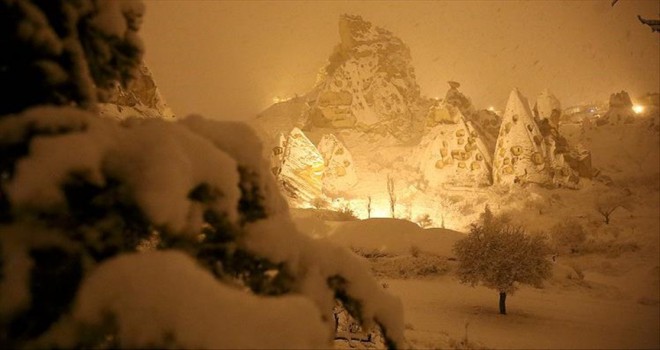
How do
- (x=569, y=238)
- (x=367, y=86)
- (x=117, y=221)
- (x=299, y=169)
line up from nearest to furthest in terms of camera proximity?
(x=117, y=221), (x=569, y=238), (x=299, y=169), (x=367, y=86)

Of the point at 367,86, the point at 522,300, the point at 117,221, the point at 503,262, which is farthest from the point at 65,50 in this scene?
the point at 367,86

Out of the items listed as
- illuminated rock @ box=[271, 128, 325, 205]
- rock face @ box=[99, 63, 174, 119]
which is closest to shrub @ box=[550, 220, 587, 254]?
illuminated rock @ box=[271, 128, 325, 205]

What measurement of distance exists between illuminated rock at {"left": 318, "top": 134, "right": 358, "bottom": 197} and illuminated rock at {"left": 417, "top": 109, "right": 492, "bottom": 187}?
22.6 ft

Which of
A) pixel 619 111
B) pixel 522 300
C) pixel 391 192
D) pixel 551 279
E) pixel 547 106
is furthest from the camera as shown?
pixel 619 111

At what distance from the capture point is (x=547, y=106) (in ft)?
114

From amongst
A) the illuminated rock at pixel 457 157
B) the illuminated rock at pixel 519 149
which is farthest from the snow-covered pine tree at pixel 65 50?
the illuminated rock at pixel 457 157

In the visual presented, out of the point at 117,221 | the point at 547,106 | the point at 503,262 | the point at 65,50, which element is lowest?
the point at 117,221

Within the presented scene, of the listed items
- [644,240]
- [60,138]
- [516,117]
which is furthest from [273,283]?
[516,117]

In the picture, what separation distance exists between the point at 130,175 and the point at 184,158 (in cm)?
24

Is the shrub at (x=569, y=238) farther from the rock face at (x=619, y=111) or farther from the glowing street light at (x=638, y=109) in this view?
the glowing street light at (x=638, y=109)

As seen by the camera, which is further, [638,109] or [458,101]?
[638,109]

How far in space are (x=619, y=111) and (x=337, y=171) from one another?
33.4 meters

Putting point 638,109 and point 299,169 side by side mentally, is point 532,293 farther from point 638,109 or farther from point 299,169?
point 638,109

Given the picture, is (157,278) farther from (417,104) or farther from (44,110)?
(417,104)
